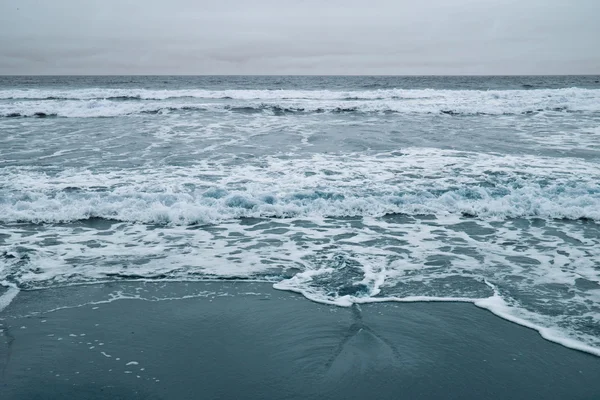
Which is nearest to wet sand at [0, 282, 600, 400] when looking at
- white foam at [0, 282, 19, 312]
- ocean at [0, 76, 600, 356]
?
white foam at [0, 282, 19, 312]

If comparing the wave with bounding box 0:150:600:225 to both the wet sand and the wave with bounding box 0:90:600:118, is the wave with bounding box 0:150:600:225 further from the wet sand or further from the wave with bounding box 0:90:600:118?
the wave with bounding box 0:90:600:118

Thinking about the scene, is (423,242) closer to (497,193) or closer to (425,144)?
(497,193)

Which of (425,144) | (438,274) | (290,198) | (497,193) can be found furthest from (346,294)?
(425,144)

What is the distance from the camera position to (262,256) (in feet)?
18.4

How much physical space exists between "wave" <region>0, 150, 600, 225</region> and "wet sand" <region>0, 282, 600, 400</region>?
289cm

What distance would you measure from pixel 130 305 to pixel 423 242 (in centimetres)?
378

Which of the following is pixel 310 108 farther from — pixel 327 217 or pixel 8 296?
pixel 8 296

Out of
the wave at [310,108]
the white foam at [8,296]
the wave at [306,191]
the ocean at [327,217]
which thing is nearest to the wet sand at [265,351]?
the white foam at [8,296]

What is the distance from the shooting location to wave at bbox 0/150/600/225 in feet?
23.7

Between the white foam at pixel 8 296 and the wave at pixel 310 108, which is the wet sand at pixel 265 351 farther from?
the wave at pixel 310 108

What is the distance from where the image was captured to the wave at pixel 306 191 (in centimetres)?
724

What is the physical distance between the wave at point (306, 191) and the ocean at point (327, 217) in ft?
0.11

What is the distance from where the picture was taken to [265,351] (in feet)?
11.7

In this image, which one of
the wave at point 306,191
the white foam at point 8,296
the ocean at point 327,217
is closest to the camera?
the white foam at point 8,296
